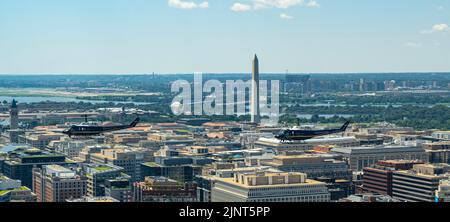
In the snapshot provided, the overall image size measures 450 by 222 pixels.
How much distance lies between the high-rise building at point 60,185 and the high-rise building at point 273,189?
5689mm

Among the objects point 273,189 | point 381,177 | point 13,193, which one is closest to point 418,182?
point 381,177

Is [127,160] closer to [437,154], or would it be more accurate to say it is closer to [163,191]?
[163,191]

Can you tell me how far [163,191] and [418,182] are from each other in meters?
8.02

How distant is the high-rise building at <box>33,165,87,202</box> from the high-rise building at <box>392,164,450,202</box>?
9.27 metres

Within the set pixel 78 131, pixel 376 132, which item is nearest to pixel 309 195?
pixel 78 131

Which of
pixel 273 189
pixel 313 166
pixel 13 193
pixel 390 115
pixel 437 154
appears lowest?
pixel 390 115

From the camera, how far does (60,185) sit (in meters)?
27.3

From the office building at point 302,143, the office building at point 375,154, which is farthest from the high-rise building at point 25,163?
the office building at point 375,154

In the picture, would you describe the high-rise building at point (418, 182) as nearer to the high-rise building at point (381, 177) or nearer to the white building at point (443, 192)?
the high-rise building at point (381, 177)

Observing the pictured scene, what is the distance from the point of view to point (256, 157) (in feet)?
111

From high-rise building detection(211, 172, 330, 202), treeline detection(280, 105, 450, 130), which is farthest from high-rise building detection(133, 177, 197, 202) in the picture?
treeline detection(280, 105, 450, 130)

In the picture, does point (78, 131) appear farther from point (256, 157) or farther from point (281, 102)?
point (281, 102)
